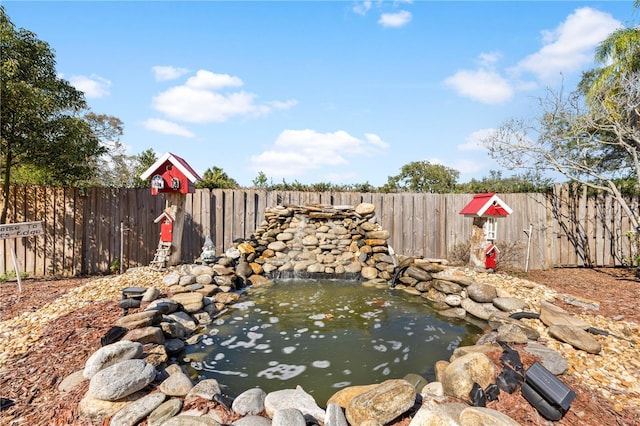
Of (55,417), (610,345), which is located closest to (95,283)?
(55,417)

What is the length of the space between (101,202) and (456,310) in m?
7.68

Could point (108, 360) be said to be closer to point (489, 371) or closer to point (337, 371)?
point (337, 371)

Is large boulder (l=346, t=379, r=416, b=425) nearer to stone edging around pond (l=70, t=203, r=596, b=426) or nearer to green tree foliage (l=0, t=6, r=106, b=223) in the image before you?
stone edging around pond (l=70, t=203, r=596, b=426)

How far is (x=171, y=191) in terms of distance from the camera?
6168 millimetres

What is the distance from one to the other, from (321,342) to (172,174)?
445 cm

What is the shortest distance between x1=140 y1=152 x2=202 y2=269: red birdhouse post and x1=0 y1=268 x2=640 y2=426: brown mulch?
1724 millimetres

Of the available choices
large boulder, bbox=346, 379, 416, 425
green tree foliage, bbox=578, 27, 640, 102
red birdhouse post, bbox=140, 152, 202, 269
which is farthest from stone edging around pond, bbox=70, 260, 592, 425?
green tree foliage, bbox=578, 27, 640, 102

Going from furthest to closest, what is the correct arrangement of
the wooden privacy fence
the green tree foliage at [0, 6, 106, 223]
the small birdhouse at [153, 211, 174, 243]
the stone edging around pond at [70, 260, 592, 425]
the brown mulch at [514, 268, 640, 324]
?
the wooden privacy fence
the small birdhouse at [153, 211, 174, 243]
the green tree foliage at [0, 6, 106, 223]
the brown mulch at [514, 268, 640, 324]
the stone edging around pond at [70, 260, 592, 425]

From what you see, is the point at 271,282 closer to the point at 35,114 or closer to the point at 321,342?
the point at 321,342

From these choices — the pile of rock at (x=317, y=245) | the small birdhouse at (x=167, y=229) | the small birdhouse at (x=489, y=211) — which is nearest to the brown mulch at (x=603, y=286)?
the small birdhouse at (x=489, y=211)

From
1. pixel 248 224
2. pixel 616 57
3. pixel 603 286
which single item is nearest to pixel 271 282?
pixel 248 224

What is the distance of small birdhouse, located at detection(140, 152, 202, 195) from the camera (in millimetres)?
6055

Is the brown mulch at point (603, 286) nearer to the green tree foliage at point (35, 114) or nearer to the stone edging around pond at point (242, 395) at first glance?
the stone edging around pond at point (242, 395)

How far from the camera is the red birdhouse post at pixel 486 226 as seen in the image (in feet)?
19.9
